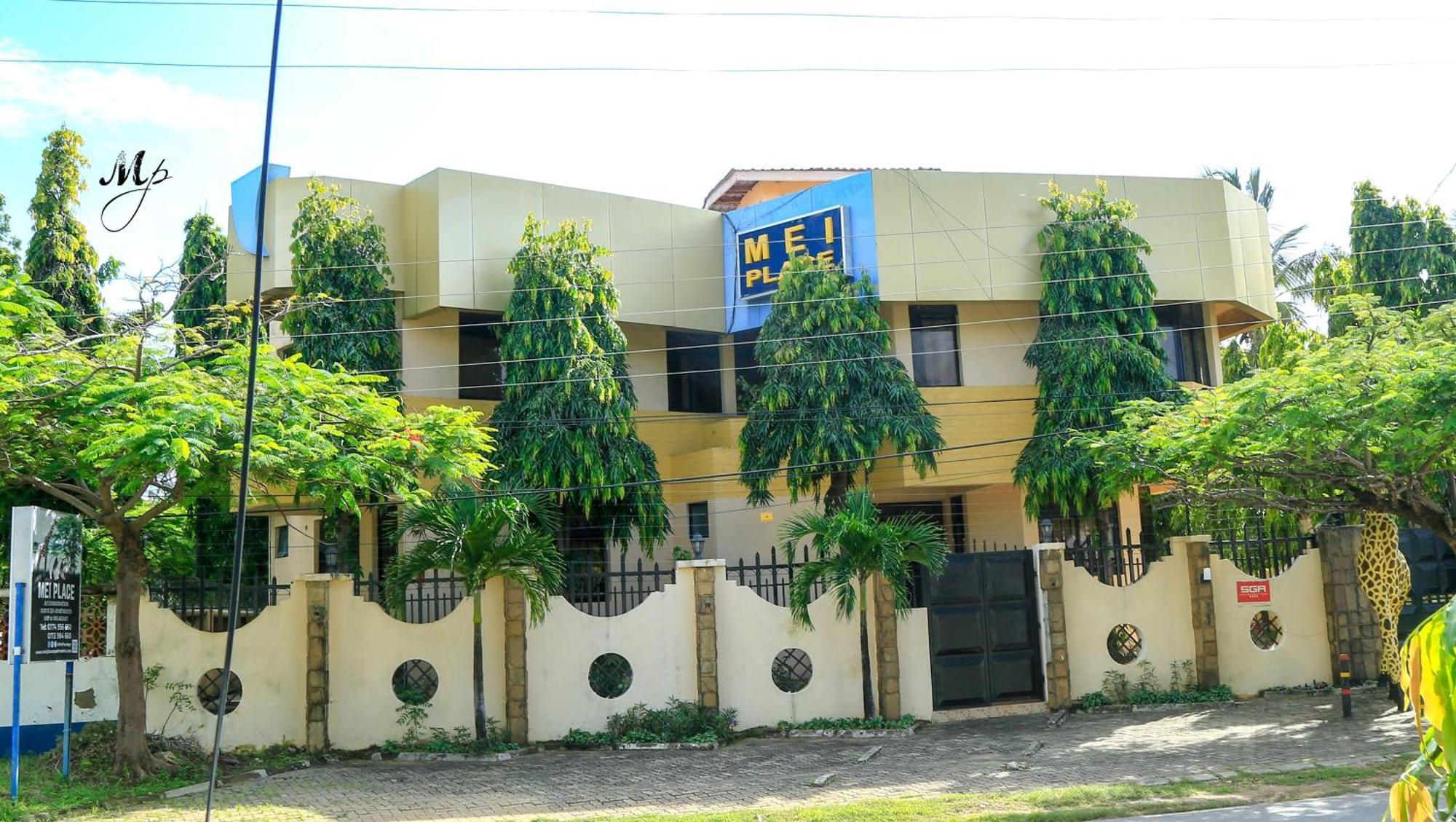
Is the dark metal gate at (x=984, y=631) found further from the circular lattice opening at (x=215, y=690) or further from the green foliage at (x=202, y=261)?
the green foliage at (x=202, y=261)

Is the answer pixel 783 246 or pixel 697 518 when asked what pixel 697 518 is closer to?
pixel 697 518

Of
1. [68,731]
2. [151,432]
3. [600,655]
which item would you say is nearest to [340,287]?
[600,655]

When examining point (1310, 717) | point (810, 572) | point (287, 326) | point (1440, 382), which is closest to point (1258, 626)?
point (1310, 717)

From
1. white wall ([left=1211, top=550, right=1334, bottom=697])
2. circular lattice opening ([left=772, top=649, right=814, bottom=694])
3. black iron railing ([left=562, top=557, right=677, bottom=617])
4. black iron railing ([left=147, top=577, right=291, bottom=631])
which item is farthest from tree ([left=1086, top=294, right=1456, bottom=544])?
black iron railing ([left=147, top=577, right=291, bottom=631])

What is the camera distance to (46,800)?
12.0 meters

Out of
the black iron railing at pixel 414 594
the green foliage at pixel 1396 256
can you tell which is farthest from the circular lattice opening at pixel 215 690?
the green foliage at pixel 1396 256

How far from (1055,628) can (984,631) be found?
1.06 metres

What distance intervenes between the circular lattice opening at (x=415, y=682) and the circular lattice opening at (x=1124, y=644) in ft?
32.5

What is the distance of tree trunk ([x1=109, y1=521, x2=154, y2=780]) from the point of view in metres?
13.3

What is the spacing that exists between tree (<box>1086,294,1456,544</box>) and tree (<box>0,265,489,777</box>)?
9691mm

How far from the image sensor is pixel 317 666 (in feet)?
50.5

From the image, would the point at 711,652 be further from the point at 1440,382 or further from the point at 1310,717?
the point at 1440,382

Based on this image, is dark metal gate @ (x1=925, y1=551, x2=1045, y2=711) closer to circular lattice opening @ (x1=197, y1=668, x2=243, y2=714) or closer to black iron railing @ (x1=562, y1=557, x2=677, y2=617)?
black iron railing @ (x1=562, y1=557, x2=677, y2=617)

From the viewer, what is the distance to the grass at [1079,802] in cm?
1096
